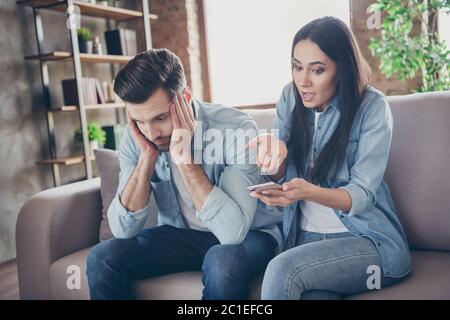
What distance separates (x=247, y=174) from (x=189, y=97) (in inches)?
10.3

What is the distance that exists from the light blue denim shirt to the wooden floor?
1.02 metres

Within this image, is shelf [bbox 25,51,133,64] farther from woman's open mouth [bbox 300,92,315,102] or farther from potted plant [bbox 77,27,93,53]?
woman's open mouth [bbox 300,92,315,102]

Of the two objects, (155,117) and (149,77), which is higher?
(149,77)

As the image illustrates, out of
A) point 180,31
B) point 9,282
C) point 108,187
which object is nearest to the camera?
point 108,187

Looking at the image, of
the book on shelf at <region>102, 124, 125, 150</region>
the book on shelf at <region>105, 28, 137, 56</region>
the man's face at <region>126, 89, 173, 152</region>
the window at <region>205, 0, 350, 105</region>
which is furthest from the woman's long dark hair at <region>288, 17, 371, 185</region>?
the window at <region>205, 0, 350, 105</region>

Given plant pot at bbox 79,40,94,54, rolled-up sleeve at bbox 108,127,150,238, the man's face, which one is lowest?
rolled-up sleeve at bbox 108,127,150,238

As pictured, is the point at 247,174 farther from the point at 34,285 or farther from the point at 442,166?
the point at 34,285

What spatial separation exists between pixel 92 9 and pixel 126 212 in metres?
2.27

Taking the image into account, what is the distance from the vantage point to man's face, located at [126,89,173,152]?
1188mm

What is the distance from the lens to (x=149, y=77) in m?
1.19

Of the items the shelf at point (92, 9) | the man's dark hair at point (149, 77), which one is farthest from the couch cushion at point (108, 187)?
the shelf at point (92, 9)

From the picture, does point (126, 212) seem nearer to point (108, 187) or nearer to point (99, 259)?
point (99, 259)

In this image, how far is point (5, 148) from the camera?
2738 mm

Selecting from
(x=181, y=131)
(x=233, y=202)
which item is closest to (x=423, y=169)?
(x=233, y=202)
